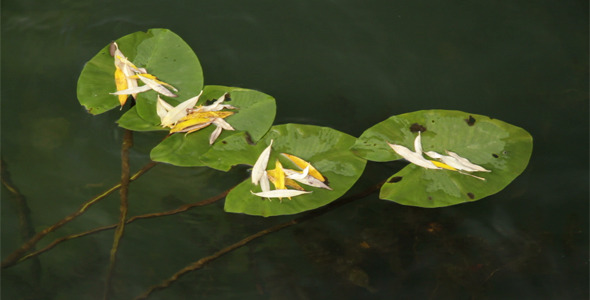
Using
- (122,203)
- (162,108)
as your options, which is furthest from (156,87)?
(122,203)

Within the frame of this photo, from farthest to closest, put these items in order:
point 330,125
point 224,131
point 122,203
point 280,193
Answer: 1. point 330,125
2. point 122,203
3. point 224,131
4. point 280,193

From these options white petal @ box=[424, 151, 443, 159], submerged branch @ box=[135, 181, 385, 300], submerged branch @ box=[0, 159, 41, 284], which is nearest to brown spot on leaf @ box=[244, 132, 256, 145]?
submerged branch @ box=[135, 181, 385, 300]

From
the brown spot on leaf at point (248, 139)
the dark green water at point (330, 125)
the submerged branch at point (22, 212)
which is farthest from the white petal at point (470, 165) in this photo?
the submerged branch at point (22, 212)

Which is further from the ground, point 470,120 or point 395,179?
point 470,120

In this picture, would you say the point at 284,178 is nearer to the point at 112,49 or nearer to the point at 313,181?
the point at 313,181

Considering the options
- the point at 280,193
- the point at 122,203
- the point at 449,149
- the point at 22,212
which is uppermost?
the point at 449,149
